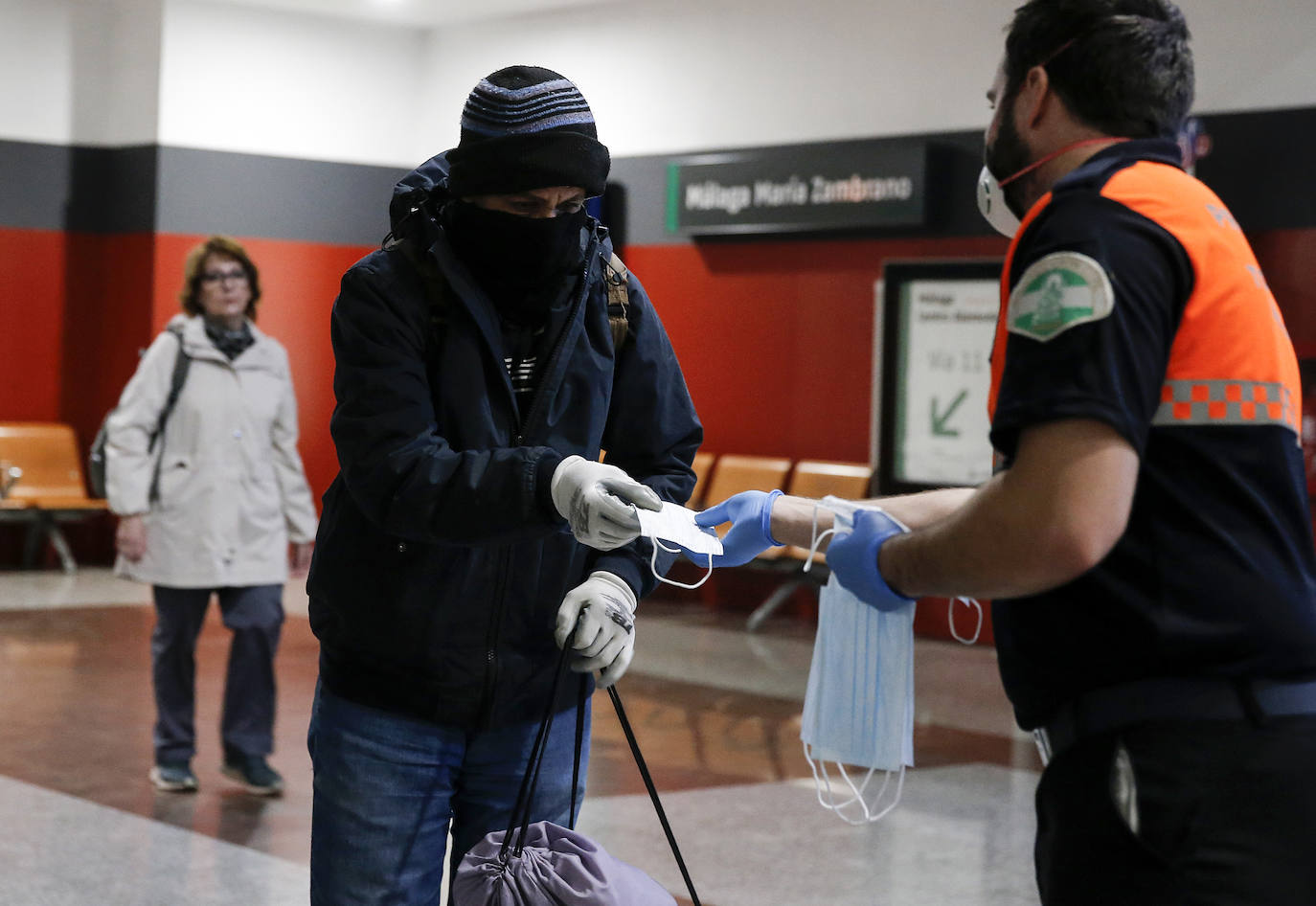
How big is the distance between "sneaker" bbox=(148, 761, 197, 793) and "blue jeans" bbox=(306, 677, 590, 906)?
331 centimetres

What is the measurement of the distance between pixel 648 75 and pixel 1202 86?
13.8ft

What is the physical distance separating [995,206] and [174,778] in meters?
4.27

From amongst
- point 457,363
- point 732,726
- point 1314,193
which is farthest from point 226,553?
point 1314,193

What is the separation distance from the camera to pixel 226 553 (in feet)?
18.3

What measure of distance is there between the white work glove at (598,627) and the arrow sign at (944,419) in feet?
25.6

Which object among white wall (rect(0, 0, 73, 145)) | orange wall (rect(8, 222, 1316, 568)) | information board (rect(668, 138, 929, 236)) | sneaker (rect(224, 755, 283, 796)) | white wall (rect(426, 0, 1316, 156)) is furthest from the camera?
white wall (rect(0, 0, 73, 145))

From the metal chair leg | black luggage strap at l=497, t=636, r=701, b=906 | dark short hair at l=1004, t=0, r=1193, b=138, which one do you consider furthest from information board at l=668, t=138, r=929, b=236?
dark short hair at l=1004, t=0, r=1193, b=138

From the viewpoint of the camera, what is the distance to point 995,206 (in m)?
2.14

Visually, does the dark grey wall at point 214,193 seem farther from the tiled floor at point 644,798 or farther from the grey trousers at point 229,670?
the grey trousers at point 229,670

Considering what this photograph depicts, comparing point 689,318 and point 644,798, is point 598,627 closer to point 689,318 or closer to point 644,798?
point 644,798

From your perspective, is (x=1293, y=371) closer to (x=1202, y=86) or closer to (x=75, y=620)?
(x=1202, y=86)

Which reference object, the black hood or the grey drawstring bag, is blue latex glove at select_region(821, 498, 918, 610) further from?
the black hood

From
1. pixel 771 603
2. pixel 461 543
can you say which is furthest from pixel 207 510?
pixel 771 603

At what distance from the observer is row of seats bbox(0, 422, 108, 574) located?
1185 cm
